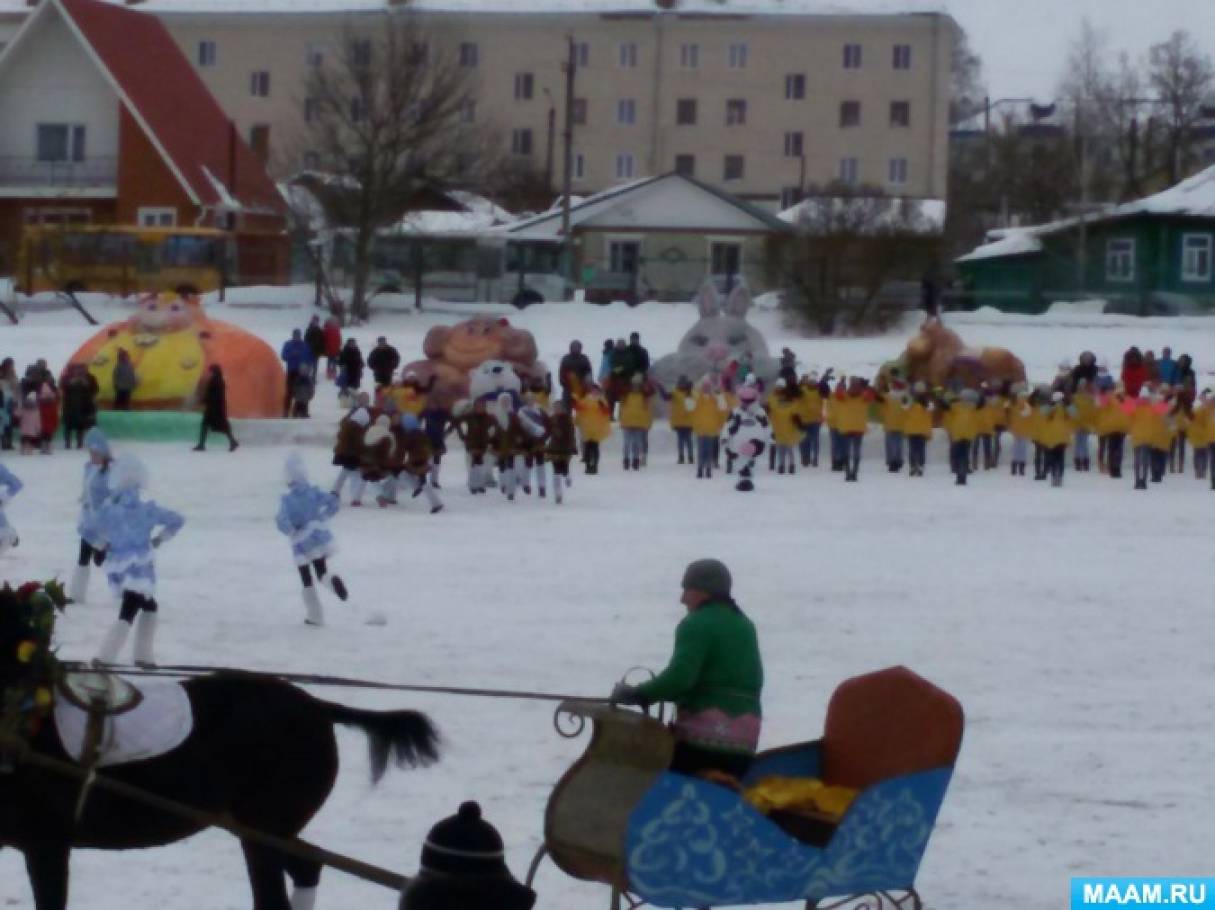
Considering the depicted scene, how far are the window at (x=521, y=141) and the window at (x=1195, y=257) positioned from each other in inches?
1200

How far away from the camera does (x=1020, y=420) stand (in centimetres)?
3078

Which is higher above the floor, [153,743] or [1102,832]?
[153,743]

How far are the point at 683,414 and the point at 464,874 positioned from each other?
25400 mm

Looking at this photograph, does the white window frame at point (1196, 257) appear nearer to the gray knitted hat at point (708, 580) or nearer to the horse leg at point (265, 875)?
the gray knitted hat at point (708, 580)

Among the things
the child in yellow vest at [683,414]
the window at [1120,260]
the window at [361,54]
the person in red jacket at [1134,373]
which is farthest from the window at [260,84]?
the child in yellow vest at [683,414]

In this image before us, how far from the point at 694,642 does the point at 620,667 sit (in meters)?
6.49

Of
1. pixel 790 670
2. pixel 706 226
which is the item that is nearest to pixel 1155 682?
pixel 790 670

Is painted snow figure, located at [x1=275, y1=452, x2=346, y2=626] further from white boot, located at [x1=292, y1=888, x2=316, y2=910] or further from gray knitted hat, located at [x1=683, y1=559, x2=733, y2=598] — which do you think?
gray knitted hat, located at [x1=683, y1=559, x2=733, y2=598]

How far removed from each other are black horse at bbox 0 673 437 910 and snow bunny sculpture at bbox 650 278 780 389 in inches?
1035

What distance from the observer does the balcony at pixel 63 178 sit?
56344 millimetres

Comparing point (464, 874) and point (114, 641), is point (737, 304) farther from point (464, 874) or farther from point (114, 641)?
point (464, 874)

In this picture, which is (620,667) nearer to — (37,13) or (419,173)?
(419,173)

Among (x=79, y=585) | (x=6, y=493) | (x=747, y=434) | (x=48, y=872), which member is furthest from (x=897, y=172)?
(x=48, y=872)

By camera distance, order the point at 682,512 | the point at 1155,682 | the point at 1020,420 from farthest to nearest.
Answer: the point at 1020,420
the point at 682,512
the point at 1155,682
